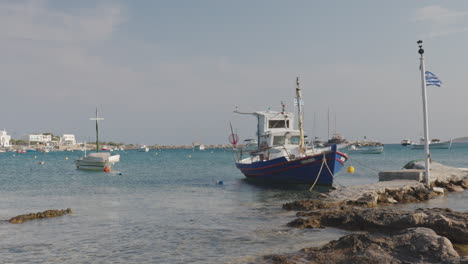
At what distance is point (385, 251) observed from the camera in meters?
8.41

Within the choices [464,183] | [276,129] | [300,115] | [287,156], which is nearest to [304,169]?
[287,156]

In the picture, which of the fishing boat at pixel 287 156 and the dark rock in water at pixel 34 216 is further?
the fishing boat at pixel 287 156

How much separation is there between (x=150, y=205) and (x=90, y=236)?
7255 millimetres

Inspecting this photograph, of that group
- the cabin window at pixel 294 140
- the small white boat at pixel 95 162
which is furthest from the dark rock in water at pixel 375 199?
the small white boat at pixel 95 162

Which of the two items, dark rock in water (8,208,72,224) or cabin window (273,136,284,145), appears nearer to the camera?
dark rock in water (8,208,72,224)

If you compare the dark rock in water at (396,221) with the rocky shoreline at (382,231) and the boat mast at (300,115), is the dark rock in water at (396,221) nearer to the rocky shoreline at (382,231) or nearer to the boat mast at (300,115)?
the rocky shoreline at (382,231)

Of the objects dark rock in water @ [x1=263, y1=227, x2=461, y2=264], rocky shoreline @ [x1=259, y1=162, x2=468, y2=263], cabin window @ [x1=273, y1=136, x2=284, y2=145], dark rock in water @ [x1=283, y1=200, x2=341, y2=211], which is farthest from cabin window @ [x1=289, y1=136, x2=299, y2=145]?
dark rock in water @ [x1=263, y1=227, x2=461, y2=264]

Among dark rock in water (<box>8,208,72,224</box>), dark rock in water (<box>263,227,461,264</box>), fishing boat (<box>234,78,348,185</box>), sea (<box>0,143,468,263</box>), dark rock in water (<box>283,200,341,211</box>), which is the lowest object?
sea (<box>0,143,468,263</box>)

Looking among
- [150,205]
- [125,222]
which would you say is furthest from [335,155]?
[125,222]

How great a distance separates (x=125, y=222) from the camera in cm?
1562

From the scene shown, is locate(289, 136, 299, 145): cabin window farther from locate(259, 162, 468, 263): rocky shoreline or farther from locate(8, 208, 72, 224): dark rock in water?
locate(8, 208, 72, 224): dark rock in water

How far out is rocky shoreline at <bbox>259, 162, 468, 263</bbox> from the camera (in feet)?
26.9

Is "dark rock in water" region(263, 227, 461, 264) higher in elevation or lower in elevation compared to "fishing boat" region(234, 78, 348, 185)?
lower

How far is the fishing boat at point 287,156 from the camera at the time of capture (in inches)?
1037
